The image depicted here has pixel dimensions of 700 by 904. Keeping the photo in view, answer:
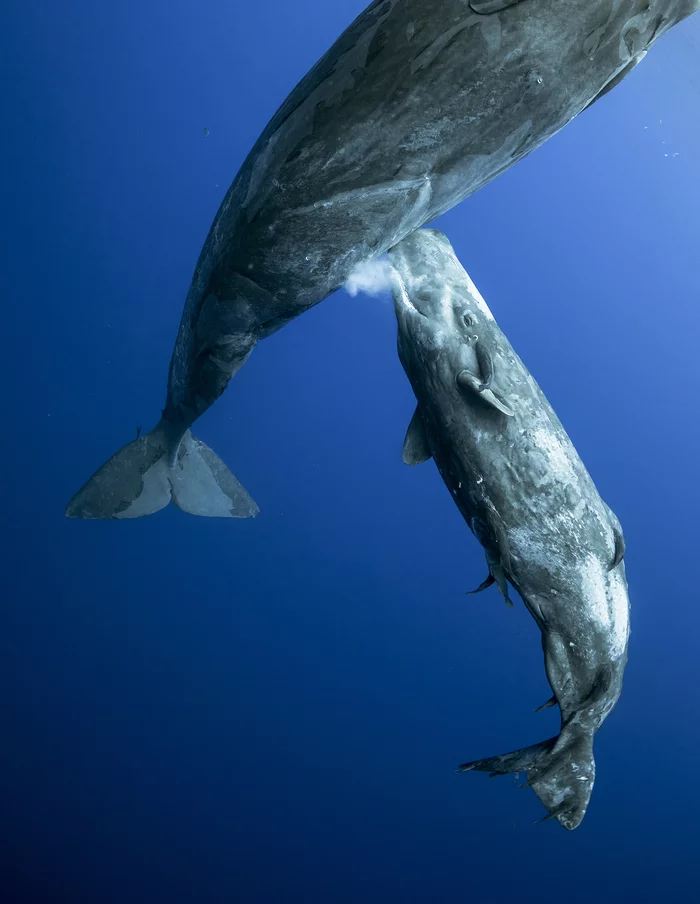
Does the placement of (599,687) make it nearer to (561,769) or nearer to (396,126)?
(561,769)

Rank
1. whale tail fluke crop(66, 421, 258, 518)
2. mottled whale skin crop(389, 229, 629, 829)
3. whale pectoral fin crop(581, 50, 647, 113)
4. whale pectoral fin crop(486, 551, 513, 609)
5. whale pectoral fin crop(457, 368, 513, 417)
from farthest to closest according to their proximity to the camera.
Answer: whale tail fluke crop(66, 421, 258, 518)
whale pectoral fin crop(486, 551, 513, 609)
mottled whale skin crop(389, 229, 629, 829)
whale pectoral fin crop(457, 368, 513, 417)
whale pectoral fin crop(581, 50, 647, 113)

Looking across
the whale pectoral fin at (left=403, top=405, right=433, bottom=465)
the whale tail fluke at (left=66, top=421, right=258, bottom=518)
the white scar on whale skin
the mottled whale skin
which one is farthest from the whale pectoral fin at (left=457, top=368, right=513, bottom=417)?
the whale tail fluke at (left=66, top=421, right=258, bottom=518)

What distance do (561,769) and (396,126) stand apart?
3.78 metres

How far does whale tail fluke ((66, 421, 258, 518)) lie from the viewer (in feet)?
17.5

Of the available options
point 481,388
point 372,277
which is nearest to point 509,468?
point 481,388

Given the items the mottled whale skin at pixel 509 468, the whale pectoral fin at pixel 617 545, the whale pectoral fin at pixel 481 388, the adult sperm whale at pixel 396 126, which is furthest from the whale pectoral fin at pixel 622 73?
the whale pectoral fin at pixel 617 545

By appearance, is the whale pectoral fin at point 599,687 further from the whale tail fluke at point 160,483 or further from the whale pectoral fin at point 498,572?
the whale tail fluke at point 160,483

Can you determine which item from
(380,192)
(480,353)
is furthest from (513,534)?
(380,192)

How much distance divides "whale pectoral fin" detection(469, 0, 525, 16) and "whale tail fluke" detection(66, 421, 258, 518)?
347cm

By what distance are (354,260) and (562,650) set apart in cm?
243

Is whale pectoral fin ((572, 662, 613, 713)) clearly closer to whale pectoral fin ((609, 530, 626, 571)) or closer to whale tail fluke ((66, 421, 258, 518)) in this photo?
whale pectoral fin ((609, 530, 626, 571))

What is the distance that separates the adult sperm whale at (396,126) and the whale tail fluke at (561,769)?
3.04 metres

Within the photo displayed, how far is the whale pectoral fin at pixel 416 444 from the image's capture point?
412 centimetres

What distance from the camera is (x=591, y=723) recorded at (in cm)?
431
